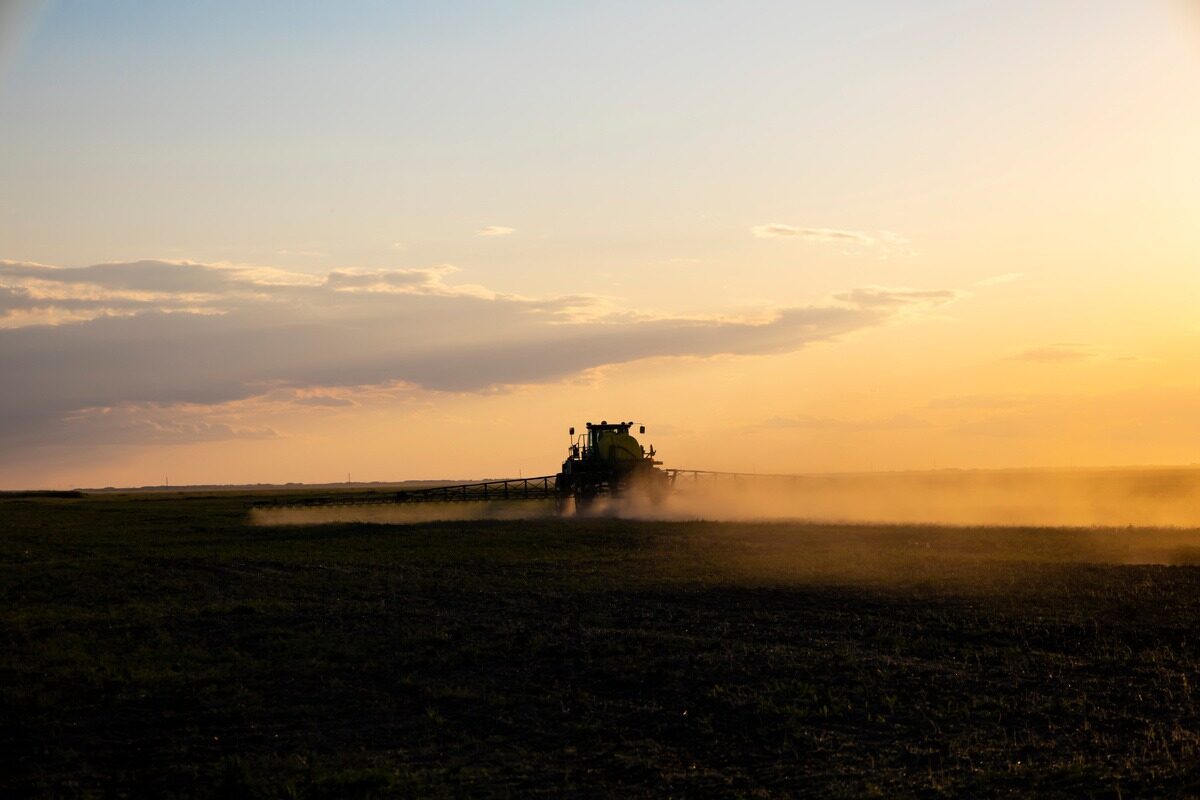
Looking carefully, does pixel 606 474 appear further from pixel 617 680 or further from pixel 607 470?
pixel 617 680

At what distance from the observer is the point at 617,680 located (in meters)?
20.2

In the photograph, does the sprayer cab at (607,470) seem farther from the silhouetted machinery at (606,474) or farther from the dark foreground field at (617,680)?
the dark foreground field at (617,680)

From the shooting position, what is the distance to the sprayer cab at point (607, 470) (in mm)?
68875

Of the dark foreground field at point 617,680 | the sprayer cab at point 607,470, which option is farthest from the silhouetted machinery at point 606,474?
the dark foreground field at point 617,680

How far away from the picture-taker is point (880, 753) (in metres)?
15.4

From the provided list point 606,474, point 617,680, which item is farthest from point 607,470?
point 617,680

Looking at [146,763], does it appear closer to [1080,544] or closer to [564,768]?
[564,768]

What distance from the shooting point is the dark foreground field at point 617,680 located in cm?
1523

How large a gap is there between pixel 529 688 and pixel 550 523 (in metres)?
40.3

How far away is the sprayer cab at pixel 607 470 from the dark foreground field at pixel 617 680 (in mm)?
31126

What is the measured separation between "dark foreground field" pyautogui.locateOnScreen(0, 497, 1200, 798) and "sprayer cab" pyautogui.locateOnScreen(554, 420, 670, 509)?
31126 millimetres

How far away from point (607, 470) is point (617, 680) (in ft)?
161

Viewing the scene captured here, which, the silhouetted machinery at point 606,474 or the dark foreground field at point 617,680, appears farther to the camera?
the silhouetted machinery at point 606,474

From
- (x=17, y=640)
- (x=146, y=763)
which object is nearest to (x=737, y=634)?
(x=146, y=763)
